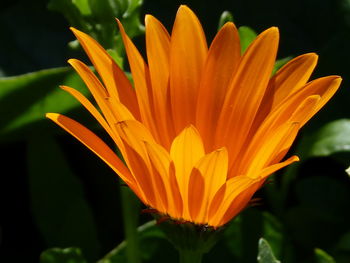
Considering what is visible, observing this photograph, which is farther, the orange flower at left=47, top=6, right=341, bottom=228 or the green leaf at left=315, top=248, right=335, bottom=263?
the green leaf at left=315, top=248, right=335, bottom=263

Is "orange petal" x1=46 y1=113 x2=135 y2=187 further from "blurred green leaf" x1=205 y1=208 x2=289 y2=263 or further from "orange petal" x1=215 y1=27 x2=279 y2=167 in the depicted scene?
"blurred green leaf" x1=205 y1=208 x2=289 y2=263

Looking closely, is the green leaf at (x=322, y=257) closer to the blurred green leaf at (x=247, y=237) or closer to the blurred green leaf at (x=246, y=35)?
the blurred green leaf at (x=247, y=237)

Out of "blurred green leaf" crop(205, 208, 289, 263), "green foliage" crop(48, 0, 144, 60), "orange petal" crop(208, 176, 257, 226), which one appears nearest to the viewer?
"orange petal" crop(208, 176, 257, 226)

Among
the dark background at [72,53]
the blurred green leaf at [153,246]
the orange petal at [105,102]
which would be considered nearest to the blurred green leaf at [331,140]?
the dark background at [72,53]

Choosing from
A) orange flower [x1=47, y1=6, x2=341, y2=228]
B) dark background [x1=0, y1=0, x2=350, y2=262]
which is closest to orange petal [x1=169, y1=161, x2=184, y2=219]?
orange flower [x1=47, y1=6, x2=341, y2=228]

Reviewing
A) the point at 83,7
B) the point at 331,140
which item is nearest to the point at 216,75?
the point at 83,7

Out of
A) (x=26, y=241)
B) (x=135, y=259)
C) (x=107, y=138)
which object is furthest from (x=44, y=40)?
(x=135, y=259)

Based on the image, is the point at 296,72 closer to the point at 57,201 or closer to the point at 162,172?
the point at 162,172

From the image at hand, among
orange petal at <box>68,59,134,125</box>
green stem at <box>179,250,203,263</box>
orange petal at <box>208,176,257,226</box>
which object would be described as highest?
orange petal at <box>68,59,134,125</box>

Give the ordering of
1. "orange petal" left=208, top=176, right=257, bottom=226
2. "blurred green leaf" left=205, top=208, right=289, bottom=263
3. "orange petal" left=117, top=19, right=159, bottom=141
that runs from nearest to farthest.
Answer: "orange petal" left=208, top=176, right=257, bottom=226
"orange petal" left=117, top=19, right=159, bottom=141
"blurred green leaf" left=205, top=208, right=289, bottom=263
